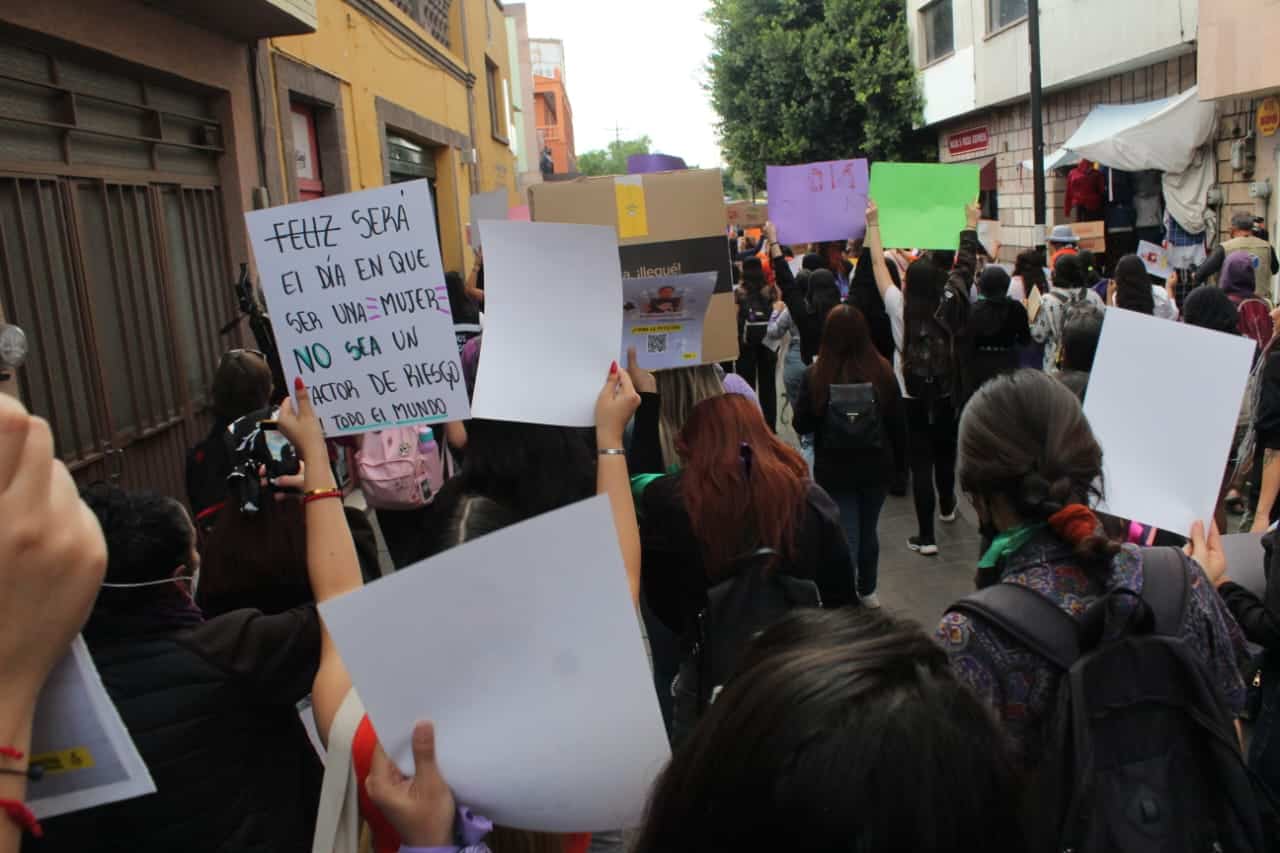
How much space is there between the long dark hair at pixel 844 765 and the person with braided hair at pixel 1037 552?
0.78 m

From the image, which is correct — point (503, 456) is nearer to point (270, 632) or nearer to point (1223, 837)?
point (270, 632)

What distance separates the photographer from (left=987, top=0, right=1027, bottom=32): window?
19703mm

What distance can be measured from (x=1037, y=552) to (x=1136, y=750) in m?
0.38

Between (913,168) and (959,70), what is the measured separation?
1754cm

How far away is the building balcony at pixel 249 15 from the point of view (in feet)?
21.7

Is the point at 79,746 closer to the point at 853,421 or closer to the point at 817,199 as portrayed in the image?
the point at 853,421

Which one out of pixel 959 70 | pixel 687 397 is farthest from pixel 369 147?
pixel 959 70

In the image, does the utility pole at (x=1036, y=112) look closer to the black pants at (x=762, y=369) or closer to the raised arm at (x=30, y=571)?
the black pants at (x=762, y=369)

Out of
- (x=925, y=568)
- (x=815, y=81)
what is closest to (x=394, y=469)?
(x=925, y=568)

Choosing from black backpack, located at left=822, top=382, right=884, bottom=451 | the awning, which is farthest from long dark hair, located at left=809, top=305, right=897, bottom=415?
the awning

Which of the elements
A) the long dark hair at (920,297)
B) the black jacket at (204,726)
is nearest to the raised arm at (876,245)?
the long dark hair at (920,297)

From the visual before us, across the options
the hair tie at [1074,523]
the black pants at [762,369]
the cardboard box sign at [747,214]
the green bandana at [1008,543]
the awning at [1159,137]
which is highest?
the awning at [1159,137]

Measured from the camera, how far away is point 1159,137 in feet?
46.7

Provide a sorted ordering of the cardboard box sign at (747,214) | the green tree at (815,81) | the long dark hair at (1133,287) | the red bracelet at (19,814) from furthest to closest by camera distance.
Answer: the green tree at (815,81)
the cardboard box sign at (747,214)
the long dark hair at (1133,287)
the red bracelet at (19,814)
